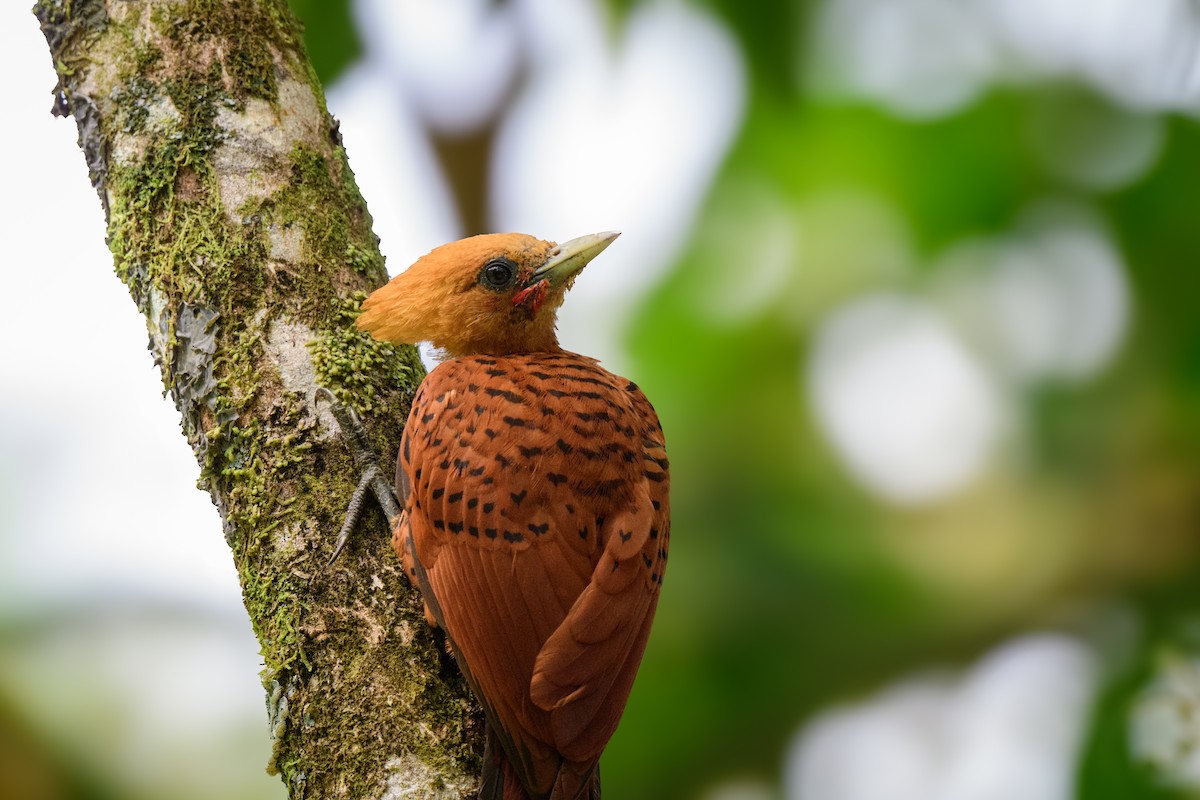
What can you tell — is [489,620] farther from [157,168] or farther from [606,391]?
[157,168]

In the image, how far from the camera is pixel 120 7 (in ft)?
9.18

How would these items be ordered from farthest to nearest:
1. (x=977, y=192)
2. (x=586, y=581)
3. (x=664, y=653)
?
(x=977, y=192) → (x=664, y=653) → (x=586, y=581)

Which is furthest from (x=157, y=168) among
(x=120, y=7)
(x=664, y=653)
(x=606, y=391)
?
(x=664, y=653)

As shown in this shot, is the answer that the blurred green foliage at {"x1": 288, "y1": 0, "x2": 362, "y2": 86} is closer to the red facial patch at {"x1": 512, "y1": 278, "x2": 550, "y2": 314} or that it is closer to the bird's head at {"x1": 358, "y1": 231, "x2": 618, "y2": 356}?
the bird's head at {"x1": 358, "y1": 231, "x2": 618, "y2": 356}

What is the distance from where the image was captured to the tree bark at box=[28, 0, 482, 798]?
Answer: 2299mm

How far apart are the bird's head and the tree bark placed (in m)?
0.17

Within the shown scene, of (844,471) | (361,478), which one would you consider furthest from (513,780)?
(844,471)

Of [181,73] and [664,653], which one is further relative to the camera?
[664,653]

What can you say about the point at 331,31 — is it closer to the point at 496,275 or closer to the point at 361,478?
the point at 496,275

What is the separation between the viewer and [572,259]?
3.09m

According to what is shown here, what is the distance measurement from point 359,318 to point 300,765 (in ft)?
3.42

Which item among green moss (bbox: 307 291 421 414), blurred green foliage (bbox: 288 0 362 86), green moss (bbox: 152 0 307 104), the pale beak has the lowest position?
green moss (bbox: 307 291 421 414)

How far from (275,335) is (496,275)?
→ 693 millimetres

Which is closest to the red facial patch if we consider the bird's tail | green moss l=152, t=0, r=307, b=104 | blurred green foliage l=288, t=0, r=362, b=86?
green moss l=152, t=0, r=307, b=104
